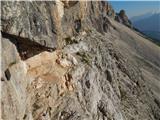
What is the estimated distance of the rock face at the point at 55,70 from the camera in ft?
92.5

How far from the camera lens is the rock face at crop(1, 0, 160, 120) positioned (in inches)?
1110

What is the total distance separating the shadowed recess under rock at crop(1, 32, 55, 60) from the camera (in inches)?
1157

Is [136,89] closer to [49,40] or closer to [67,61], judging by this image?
[67,61]

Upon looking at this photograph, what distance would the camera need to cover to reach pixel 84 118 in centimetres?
3416

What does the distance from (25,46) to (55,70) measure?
5.46m

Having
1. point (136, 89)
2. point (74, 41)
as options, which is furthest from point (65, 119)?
point (136, 89)

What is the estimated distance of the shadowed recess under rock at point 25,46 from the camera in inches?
1157

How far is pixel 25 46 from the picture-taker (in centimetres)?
3155

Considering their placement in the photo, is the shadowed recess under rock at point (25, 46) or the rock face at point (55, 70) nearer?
the rock face at point (55, 70)

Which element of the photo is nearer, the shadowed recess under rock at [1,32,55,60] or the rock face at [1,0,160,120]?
the rock face at [1,0,160,120]

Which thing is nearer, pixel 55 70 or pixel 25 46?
pixel 25 46

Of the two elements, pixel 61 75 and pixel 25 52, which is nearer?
pixel 25 52

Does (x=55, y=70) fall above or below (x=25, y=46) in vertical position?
below

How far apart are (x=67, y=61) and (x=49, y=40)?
6348 mm
